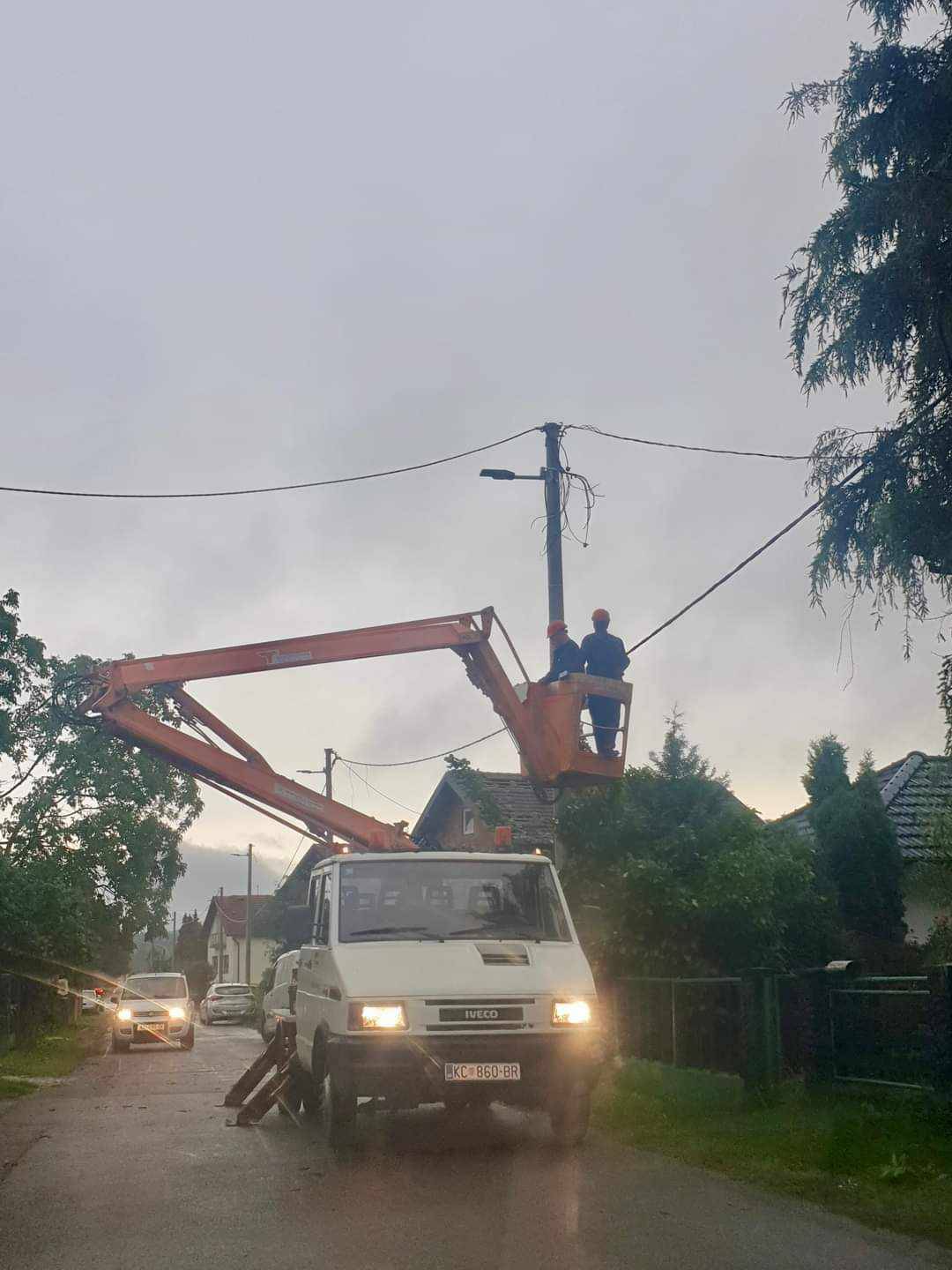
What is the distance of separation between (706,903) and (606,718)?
11.4ft

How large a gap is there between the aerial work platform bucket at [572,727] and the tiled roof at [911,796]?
34.8ft

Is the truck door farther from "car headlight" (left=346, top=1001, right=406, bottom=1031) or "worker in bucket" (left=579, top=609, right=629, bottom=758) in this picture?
"worker in bucket" (left=579, top=609, right=629, bottom=758)

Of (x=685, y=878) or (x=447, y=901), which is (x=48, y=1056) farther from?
(x=447, y=901)

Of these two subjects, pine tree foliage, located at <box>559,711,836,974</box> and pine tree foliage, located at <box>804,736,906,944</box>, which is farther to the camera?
pine tree foliage, located at <box>804,736,906,944</box>

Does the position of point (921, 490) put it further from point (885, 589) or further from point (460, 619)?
point (460, 619)

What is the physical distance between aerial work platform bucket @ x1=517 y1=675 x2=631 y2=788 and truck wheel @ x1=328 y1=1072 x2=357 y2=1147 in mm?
3867

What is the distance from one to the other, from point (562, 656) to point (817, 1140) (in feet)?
17.0

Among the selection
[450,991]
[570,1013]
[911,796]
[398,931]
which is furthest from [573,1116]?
[911,796]

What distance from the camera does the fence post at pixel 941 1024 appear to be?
890 centimetres

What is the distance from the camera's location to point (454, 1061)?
9008 millimetres

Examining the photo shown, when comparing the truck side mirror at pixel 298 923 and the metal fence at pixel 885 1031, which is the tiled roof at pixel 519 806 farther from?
the metal fence at pixel 885 1031

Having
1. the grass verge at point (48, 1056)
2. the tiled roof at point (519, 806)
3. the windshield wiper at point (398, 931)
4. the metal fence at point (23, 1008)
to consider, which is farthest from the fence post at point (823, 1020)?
the metal fence at point (23, 1008)

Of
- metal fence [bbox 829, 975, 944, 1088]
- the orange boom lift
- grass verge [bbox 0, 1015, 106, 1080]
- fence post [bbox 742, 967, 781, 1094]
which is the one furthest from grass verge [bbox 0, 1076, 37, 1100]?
metal fence [bbox 829, 975, 944, 1088]

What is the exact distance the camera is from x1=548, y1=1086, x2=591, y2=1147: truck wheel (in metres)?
9.33
